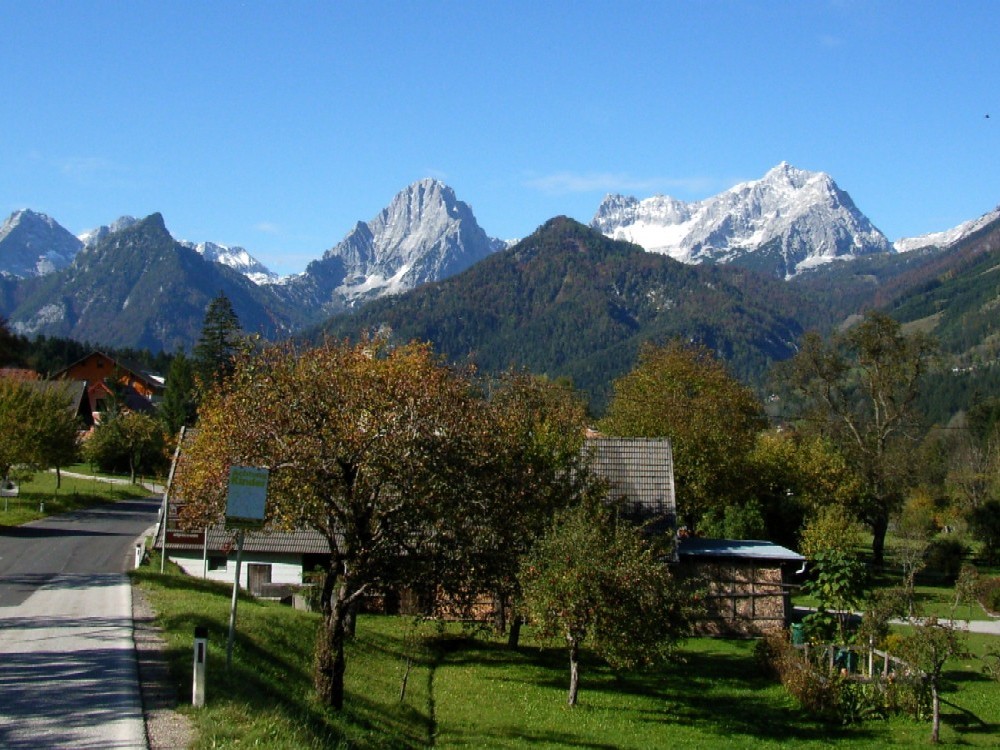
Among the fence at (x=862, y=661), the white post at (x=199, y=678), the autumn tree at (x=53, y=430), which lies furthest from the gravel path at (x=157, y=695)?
the autumn tree at (x=53, y=430)

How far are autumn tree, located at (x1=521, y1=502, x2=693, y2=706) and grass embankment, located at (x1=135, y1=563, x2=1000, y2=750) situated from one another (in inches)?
59.6

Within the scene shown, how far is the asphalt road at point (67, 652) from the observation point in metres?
11.2

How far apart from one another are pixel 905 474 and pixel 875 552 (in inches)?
181

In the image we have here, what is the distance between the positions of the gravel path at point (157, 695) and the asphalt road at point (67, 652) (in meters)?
0.15

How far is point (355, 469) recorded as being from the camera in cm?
1633

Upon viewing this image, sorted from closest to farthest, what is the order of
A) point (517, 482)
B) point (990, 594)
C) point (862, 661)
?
point (517, 482), point (862, 661), point (990, 594)

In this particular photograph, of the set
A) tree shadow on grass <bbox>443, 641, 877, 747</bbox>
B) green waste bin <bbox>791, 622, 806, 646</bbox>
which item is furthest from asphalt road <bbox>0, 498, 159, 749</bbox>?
green waste bin <bbox>791, 622, 806, 646</bbox>

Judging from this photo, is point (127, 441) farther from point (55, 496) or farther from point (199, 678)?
point (199, 678)

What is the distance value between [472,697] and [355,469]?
731 centimetres

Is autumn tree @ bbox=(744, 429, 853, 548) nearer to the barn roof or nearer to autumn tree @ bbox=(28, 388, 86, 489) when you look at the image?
the barn roof

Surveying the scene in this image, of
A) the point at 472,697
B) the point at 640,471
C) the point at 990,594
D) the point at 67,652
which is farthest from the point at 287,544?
the point at 990,594

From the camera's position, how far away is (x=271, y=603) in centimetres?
2838

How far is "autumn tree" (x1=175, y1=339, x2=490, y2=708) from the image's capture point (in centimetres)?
1611

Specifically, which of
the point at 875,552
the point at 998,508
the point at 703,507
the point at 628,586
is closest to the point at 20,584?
the point at 628,586
